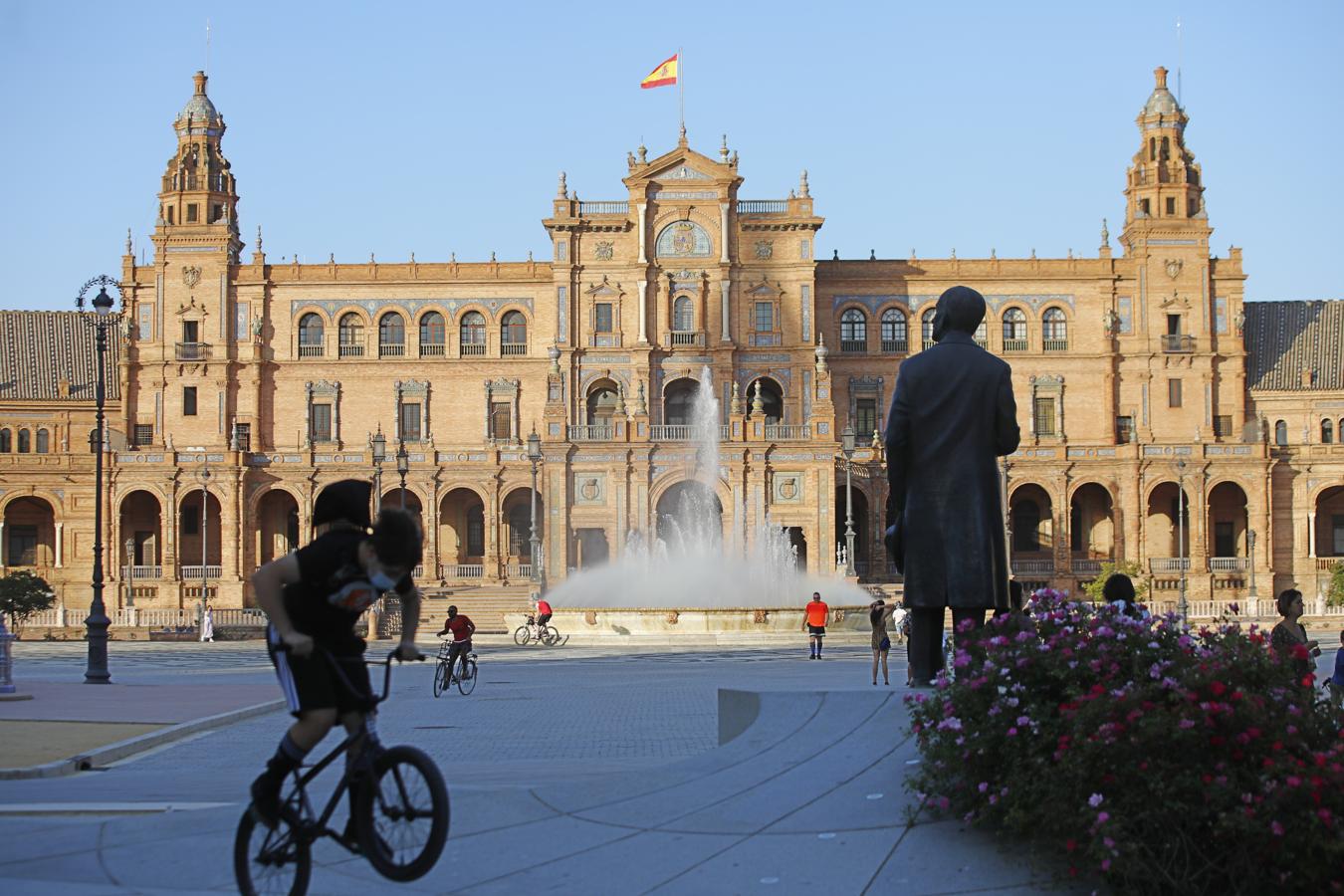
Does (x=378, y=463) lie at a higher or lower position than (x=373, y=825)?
higher

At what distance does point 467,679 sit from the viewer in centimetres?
2858

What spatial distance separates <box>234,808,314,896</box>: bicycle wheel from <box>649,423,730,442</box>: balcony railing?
57279 mm

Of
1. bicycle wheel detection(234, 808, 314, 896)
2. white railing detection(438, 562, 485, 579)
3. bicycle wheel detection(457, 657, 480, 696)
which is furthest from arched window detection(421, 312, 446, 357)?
bicycle wheel detection(234, 808, 314, 896)

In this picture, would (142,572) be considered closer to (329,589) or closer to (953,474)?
(953,474)

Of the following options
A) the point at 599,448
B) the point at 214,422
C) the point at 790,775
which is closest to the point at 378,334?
the point at 214,422

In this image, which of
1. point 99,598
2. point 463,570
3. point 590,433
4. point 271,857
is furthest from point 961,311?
point 463,570

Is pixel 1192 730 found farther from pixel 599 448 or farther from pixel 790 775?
pixel 599 448

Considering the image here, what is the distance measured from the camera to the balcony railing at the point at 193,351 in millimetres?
73250

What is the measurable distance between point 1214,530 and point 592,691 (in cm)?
5211

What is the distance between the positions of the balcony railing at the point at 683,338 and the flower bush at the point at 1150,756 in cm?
6172

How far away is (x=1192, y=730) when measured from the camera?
8.62 meters

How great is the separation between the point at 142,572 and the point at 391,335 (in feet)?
49.9

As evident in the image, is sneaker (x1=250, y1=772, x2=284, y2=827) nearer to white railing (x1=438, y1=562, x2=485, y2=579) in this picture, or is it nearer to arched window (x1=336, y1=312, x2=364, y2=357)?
white railing (x1=438, y1=562, x2=485, y2=579)

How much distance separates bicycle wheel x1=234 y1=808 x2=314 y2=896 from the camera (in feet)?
27.3
